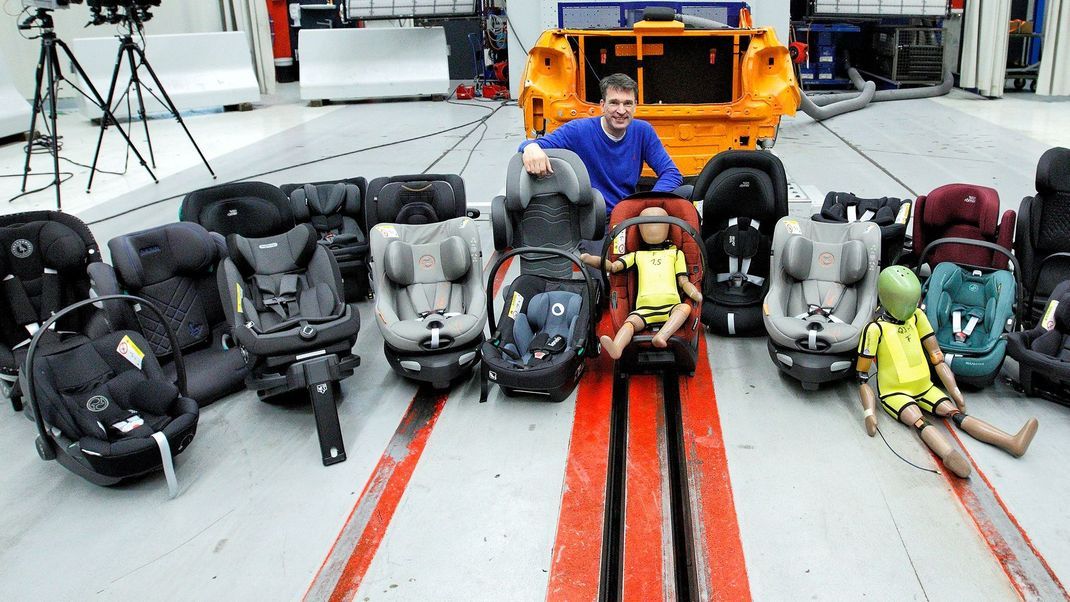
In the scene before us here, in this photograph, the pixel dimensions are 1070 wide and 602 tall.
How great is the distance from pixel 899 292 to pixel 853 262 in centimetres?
67

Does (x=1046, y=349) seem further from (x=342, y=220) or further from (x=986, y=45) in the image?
(x=986, y=45)

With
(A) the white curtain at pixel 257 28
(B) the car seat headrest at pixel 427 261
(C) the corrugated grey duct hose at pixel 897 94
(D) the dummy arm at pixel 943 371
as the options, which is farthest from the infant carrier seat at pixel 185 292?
(A) the white curtain at pixel 257 28

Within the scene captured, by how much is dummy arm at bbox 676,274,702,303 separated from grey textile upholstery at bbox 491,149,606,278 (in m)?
0.82

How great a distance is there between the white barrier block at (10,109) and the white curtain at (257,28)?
5138 millimetres

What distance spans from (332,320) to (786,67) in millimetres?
4881

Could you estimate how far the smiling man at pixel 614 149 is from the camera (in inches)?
213

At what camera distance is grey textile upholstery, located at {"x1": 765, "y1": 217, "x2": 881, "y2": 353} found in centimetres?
449

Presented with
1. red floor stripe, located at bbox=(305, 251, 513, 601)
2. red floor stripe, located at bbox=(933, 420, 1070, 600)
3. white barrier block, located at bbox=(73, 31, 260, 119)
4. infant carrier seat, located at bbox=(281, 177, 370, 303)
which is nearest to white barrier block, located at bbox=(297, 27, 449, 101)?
white barrier block, located at bbox=(73, 31, 260, 119)

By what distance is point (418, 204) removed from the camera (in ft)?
17.4

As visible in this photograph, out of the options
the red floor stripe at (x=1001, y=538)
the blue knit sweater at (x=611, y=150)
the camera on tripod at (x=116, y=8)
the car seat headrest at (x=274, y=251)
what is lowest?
the red floor stripe at (x=1001, y=538)

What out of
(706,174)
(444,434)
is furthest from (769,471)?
(706,174)

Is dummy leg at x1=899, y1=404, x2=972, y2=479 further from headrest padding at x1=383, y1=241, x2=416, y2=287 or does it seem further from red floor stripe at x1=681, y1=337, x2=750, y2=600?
headrest padding at x1=383, y1=241, x2=416, y2=287

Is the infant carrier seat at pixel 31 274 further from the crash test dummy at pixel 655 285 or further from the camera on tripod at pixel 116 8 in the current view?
the camera on tripod at pixel 116 8

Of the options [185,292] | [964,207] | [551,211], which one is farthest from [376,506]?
[964,207]
